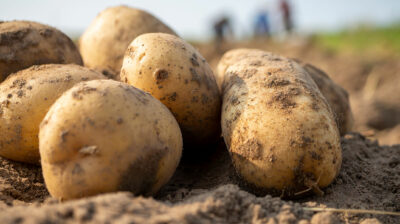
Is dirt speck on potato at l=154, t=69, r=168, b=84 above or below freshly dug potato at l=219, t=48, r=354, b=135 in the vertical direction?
above

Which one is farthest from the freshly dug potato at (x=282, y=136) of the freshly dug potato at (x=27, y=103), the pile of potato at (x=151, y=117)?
the freshly dug potato at (x=27, y=103)

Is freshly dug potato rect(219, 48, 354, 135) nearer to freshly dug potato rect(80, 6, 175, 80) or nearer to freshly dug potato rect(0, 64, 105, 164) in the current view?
freshly dug potato rect(80, 6, 175, 80)

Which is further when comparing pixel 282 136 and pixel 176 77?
pixel 176 77

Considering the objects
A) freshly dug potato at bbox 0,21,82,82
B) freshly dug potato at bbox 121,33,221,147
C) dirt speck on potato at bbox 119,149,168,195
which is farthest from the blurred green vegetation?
dirt speck on potato at bbox 119,149,168,195

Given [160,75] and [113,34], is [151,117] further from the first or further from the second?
[113,34]

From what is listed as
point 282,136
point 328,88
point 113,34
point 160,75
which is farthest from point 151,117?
point 328,88

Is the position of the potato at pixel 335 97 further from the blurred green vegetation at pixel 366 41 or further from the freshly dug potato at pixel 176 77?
the blurred green vegetation at pixel 366 41
